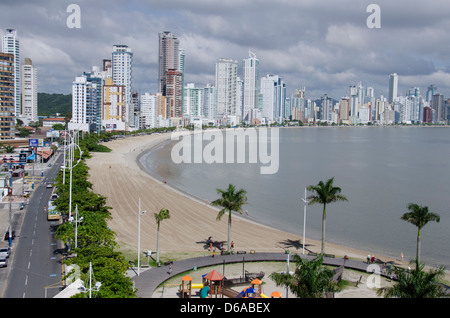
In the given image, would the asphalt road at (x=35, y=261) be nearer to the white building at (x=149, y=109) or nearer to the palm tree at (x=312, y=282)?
the palm tree at (x=312, y=282)

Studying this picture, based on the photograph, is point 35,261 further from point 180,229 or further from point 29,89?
point 29,89

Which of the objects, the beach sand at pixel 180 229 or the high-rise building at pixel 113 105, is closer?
the beach sand at pixel 180 229

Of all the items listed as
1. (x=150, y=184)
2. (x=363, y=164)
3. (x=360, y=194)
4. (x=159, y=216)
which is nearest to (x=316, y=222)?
(x=360, y=194)

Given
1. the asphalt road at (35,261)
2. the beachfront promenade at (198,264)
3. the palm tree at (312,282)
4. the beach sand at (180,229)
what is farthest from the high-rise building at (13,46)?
the palm tree at (312,282)
